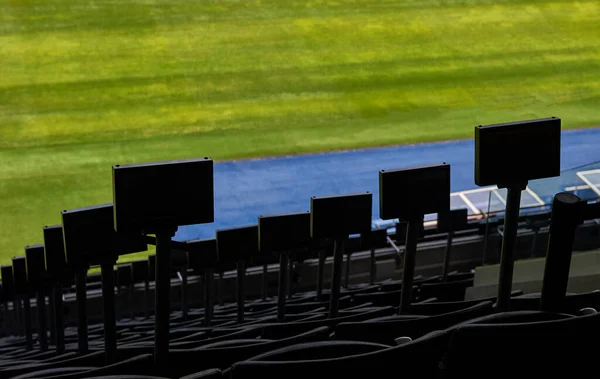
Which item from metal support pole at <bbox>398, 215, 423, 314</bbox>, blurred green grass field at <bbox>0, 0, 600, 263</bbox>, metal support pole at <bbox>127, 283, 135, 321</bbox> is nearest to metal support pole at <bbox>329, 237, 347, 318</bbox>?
metal support pole at <bbox>398, 215, 423, 314</bbox>

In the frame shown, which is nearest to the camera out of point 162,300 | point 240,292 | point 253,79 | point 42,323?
point 162,300

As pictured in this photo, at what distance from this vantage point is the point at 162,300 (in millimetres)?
2832

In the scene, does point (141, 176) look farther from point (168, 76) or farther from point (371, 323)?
point (168, 76)

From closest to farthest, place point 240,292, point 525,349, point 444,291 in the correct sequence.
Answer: point 525,349
point 444,291
point 240,292

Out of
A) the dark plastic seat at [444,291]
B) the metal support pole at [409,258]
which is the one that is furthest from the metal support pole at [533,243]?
the metal support pole at [409,258]

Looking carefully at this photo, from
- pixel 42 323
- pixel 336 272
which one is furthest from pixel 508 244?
pixel 42 323

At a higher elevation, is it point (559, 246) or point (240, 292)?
point (559, 246)

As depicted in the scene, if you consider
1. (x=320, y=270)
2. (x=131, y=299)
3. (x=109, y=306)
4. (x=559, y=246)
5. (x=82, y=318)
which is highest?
(x=559, y=246)

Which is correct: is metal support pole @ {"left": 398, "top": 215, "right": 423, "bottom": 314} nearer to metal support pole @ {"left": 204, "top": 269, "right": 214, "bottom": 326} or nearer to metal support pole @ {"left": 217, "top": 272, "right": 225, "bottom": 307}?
metal support pole @ {"left": 204, "top": 269, "right": 214, "bottom": 326}

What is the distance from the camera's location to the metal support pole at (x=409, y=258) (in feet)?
10.7

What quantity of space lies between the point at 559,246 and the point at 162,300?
1327 mm

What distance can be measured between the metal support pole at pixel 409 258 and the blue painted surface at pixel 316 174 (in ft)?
20.0

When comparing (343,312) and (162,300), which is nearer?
(162,300)

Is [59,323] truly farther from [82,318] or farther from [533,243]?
[533,243]
